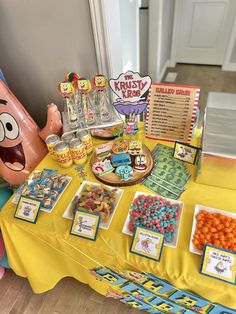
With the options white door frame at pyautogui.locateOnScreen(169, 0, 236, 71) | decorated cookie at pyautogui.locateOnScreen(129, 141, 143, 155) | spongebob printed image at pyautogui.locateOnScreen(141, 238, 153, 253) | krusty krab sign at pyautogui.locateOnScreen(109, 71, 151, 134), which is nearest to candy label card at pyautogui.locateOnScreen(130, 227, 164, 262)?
spongebob printed image at pyautogui.locateOnScreen(141, 238, 153, 253)

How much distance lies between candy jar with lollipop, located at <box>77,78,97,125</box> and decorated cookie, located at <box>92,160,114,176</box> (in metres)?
0.25

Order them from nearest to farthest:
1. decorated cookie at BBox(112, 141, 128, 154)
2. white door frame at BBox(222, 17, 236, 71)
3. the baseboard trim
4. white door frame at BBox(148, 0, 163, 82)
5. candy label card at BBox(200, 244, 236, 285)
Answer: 1. candy label card at BBox(200, 244, 236, 285)
2. decorated cookie at BBox(112, 141, 128, 154)
3. white door frame at BBox(148, 0, 163, 82)
4. white door frame at BBox(222, 17, 236, 71)
5. the baseboard trim

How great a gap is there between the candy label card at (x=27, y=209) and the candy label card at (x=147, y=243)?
395 mm

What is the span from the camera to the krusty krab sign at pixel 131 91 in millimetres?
934

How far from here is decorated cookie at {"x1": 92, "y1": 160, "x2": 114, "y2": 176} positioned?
100 cm

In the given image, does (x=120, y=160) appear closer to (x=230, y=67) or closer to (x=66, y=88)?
(x=66, y=88)

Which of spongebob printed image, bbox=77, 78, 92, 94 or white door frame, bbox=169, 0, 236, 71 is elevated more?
spongebob printed image, bbox=77, 78, 92, 94

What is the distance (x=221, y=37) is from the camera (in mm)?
3037

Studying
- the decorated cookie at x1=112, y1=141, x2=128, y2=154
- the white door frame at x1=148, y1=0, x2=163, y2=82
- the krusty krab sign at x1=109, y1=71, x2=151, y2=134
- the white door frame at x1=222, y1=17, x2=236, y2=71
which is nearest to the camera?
the krusty krab sign at x1=109, y1=71, x2=151, y2=134

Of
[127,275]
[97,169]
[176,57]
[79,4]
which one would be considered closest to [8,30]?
[79,4]

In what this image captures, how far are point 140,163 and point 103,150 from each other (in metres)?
0.20

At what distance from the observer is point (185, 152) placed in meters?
1.02

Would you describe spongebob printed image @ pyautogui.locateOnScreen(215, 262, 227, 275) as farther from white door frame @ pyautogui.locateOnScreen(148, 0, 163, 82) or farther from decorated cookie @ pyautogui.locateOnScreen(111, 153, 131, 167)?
white door frame @ pyautogui.locateOnScreen(148, 0, 163, 82)

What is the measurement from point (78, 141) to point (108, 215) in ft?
1.18
